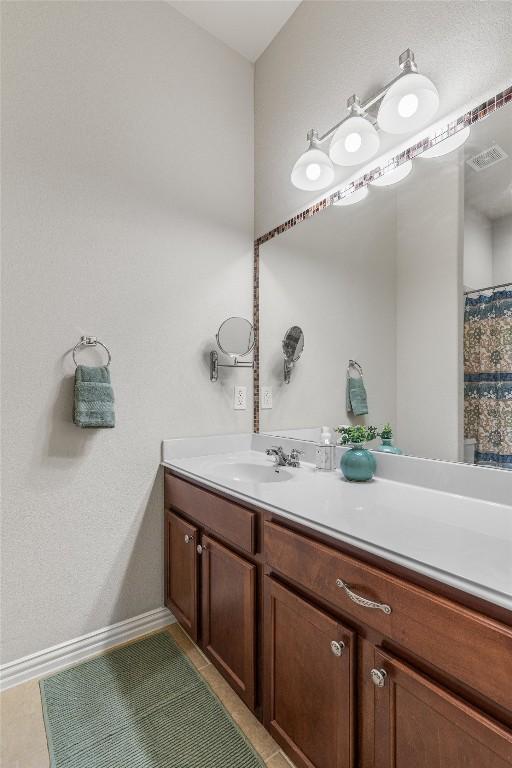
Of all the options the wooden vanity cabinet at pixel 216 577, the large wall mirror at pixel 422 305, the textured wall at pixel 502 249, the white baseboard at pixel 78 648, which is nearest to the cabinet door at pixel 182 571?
the wooden vanity cabinet at pixel 216 577

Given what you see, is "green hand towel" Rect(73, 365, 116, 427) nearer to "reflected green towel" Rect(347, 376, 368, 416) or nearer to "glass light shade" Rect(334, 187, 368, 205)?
"reflected green towel" Rect(347, 376, 368, 416)

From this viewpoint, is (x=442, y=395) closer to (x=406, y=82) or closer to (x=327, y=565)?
(x=327, y=565)

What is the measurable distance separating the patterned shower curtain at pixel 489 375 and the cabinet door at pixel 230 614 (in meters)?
0.81

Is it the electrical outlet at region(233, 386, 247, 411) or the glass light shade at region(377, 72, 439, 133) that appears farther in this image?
the electrical outlet at region(233, 386, 247, 411)

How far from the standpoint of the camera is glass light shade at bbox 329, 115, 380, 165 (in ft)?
4.69

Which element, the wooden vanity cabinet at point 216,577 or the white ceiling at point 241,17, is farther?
the white ceiling at point 241,17

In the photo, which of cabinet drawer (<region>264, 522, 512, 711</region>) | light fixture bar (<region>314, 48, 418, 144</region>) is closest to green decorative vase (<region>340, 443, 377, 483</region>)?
cabinet drawer (<region>264, 522, 512, 711</region>)

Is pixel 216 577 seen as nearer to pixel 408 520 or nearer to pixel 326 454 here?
pixel 326 454

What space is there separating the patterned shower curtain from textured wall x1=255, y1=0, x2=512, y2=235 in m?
0.62

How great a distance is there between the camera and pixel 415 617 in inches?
28.9

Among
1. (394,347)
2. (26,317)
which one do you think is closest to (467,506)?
(394,347)

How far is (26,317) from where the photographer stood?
1487 millimetres

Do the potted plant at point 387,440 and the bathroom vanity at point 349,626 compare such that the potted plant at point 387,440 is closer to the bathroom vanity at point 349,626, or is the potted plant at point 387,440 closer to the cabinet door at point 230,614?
the bathroom vanity at point 349,626

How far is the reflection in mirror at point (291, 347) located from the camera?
1908 millimetres
